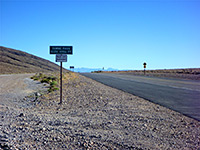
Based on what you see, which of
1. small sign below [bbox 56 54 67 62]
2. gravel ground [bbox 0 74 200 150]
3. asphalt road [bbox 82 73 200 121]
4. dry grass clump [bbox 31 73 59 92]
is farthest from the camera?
dry grass clump [bbox 31 73 59 92]

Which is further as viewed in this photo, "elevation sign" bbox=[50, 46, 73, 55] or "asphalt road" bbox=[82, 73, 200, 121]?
"elevation sign" bbox=[50, 46, 73, 55]

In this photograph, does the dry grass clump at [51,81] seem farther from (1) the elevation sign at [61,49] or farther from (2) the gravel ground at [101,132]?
(2) the gravel ground at [101,132]

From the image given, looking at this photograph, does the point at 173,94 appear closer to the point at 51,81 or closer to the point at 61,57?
the point at 61,57

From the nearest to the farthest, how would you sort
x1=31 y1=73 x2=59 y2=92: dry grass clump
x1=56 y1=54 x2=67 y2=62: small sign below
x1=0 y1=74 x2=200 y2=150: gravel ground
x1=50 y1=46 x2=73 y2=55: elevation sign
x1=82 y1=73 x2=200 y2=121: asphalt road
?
1. x1=0 y1=74 x2=200 y2=150: gravel ground
2. x1=82 y1=73 x2=200 y2=121: asphalt road
3. x1=50 y1=46 x2=73 y2=55: elevation sign
4. x1=56 y1=54 x2=67 y2=62: small sign below
5. x1=31 y1=73 x2=59 y2=92: dry grass clump

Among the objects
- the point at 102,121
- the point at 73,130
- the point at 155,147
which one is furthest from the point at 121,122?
the point at 155,147

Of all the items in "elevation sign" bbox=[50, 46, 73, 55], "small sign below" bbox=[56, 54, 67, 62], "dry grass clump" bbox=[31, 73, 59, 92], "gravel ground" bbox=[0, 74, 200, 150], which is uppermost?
"elevation sign" bbox=[50, 46, 73, 55]

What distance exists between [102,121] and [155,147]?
8.63 ft

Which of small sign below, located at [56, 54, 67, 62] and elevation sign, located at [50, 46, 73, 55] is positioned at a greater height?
elevation sign, located at [50, 46, 73, 55]

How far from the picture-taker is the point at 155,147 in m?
5.52

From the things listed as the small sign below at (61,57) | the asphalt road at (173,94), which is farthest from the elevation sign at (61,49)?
the asphalt road at (173,94)

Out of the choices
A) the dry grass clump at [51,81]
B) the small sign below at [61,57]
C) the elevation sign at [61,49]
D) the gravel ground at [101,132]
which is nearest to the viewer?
the gravel ground at [101,132]

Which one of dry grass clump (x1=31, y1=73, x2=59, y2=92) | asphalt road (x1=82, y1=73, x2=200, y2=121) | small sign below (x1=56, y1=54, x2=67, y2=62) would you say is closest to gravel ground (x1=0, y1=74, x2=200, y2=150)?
asphalt road (x1=82, y1=73, x2=200, y2=121)

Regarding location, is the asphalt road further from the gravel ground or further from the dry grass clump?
the dry grass clump

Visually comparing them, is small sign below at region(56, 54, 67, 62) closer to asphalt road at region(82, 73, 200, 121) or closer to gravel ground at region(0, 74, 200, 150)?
gravel ground at region(0, 74, 200, 150)
